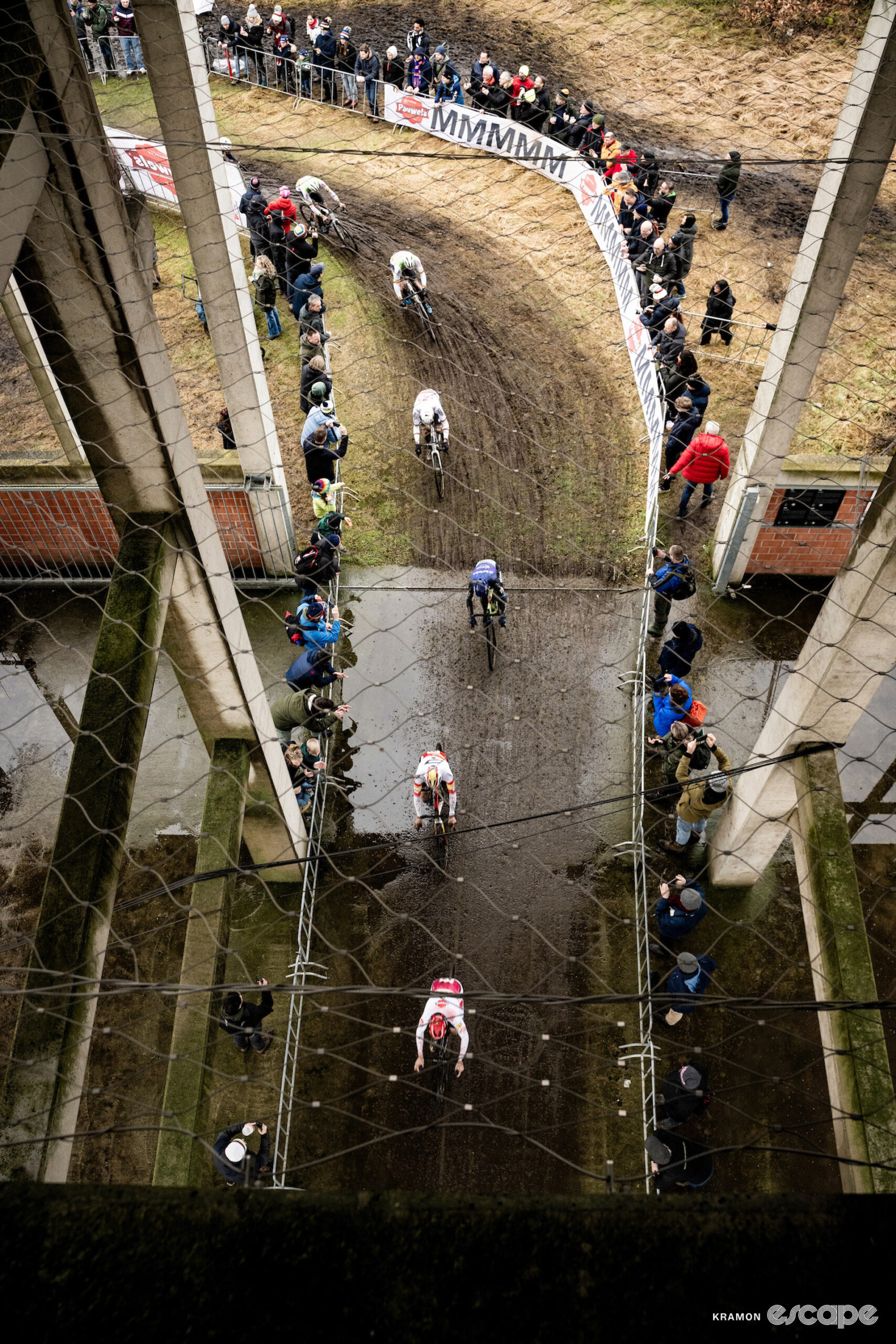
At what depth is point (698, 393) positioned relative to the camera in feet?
26.4

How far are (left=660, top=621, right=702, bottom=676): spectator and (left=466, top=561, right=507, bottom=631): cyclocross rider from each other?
1.25m

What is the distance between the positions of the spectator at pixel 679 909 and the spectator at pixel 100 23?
620 inches

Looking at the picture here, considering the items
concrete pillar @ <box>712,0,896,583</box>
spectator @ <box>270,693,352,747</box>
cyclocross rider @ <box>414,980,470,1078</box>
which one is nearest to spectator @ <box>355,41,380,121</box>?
concrete pillar @ <box>712,0,896,583</box>

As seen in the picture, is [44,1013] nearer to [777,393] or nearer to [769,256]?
[777,393]

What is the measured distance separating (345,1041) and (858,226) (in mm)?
5597

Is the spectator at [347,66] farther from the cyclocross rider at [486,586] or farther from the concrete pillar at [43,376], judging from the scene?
the cyclocross rider at [486,586]

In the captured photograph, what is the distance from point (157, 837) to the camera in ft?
21.6

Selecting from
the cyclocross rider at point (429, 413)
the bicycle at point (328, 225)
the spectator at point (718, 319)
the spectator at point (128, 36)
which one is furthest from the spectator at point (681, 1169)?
the spectator at point (128, 36)

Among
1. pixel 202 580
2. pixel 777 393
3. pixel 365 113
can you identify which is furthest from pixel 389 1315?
pixel 365 113

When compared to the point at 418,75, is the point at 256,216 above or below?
below

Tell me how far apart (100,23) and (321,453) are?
1148 centimetres

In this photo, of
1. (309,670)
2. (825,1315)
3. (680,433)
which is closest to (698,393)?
(680,433)

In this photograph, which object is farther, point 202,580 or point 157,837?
point 157,837

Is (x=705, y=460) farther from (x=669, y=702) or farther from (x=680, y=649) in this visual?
(x=669, y=702)
